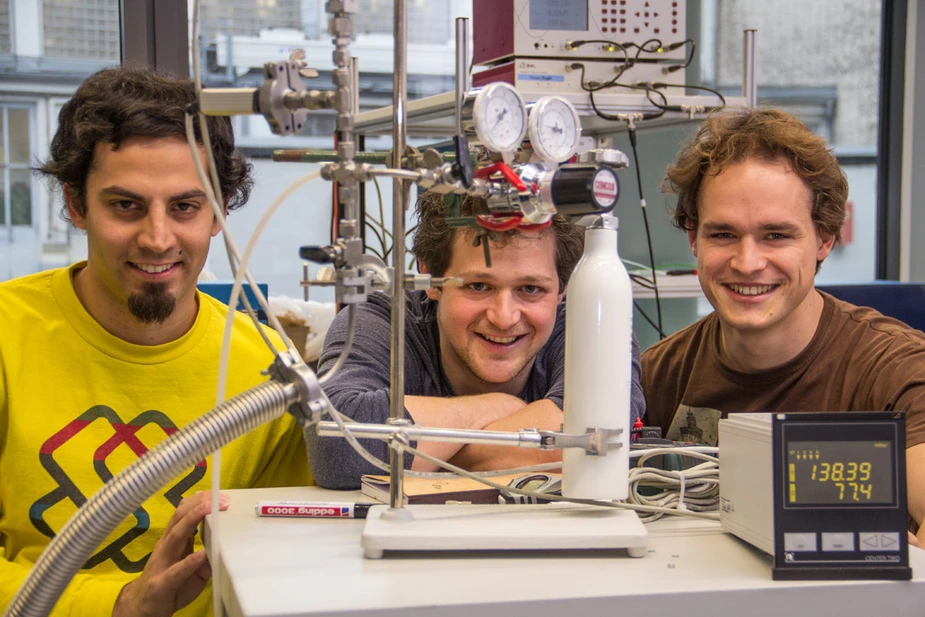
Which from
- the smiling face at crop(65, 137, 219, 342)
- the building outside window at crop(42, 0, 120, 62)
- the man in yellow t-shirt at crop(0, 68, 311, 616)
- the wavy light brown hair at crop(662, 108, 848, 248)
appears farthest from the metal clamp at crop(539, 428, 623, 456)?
the building outside window at crop(42, 0, 120, 62)

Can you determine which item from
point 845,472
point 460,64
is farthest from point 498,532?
point 460,64

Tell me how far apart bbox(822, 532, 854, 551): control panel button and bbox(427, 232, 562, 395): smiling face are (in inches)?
24.3

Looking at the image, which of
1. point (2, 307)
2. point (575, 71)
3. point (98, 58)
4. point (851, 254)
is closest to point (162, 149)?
point (2, 307)

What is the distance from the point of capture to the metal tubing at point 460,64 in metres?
0.90

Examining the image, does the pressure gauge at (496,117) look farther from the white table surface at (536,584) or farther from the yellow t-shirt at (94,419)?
the yellow t-shirt at (94,419)

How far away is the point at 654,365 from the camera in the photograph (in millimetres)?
1830

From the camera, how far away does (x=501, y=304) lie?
1.33 m

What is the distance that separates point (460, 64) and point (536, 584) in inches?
22.7

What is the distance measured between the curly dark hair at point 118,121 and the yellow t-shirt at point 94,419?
0.19 meters

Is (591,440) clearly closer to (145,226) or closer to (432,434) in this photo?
(432,434)

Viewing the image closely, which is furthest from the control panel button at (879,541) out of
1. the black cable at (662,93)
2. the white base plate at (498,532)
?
the black cable at (662,93)

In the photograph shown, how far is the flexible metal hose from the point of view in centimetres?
75

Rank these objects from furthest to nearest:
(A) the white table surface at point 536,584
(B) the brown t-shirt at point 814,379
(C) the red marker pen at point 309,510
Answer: (B) the brown t-shirt at point 814,379, (C) the red marker pen at point 309,510, (A) the white table surface at point 536,584

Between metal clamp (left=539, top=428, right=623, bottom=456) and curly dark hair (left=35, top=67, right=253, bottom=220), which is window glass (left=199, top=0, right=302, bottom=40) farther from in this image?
metal clamp (left=539, top=428, right=623, bottom=456)
